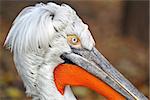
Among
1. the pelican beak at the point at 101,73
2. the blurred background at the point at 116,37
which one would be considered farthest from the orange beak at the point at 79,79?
the blurred background at the point at 116,37

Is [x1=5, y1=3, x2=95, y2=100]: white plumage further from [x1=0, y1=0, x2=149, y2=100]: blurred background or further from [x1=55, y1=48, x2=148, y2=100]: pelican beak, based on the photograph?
[x1=0, y1=0, x2=149, y2=100]: blurred background

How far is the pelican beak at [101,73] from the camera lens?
182 inches

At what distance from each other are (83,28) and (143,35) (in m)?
8.44

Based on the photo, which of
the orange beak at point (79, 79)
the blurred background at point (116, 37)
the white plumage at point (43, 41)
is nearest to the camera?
the white plumage at point (43, 41)

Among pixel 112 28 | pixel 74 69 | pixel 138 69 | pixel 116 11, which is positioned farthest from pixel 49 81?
pixel 116 11

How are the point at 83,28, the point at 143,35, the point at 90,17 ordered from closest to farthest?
the point at 83,28, the point at 143,35, the point at 90,17

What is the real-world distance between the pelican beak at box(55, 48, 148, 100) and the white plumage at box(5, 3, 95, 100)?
73 millimetres

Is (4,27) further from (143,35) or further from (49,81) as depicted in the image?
(49,81)

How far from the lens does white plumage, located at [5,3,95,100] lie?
4.54 m

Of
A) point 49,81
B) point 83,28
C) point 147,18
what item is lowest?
point 49,81

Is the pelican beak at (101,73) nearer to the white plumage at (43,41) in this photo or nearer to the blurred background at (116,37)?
the white plumage at (43,41)

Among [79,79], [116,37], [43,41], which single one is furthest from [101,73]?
[116,37]

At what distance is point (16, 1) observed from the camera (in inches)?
530

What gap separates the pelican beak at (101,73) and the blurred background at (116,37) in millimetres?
5748
